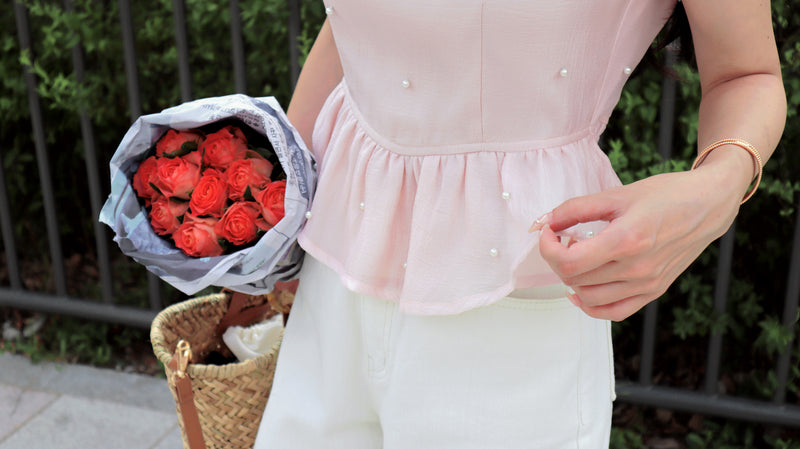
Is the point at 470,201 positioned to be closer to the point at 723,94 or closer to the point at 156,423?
the point at 723,94

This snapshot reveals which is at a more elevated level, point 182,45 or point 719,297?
point 182,45

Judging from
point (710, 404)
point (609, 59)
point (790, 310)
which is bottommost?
point (710, 404)

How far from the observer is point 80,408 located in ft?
8.87

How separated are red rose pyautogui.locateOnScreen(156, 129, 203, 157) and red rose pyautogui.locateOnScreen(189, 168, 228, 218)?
0.06 meters

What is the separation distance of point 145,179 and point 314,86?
30 centimetres

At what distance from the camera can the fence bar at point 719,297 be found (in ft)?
7.14

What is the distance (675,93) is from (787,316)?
0.71 meters

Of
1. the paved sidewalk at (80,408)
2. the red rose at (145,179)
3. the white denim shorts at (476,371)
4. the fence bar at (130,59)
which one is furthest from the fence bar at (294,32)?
the white denim shorts at (476,371)

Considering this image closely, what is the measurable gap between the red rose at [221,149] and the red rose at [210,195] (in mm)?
15

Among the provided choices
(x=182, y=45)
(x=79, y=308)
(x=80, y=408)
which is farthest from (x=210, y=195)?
(x=79, y=308)

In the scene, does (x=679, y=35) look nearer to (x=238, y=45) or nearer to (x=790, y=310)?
(x=790, y=310)

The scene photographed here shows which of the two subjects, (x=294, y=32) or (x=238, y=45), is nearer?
(x=294, y=32)

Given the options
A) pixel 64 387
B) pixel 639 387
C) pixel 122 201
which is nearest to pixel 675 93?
pixel 639 387

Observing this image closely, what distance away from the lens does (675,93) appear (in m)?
2.09
